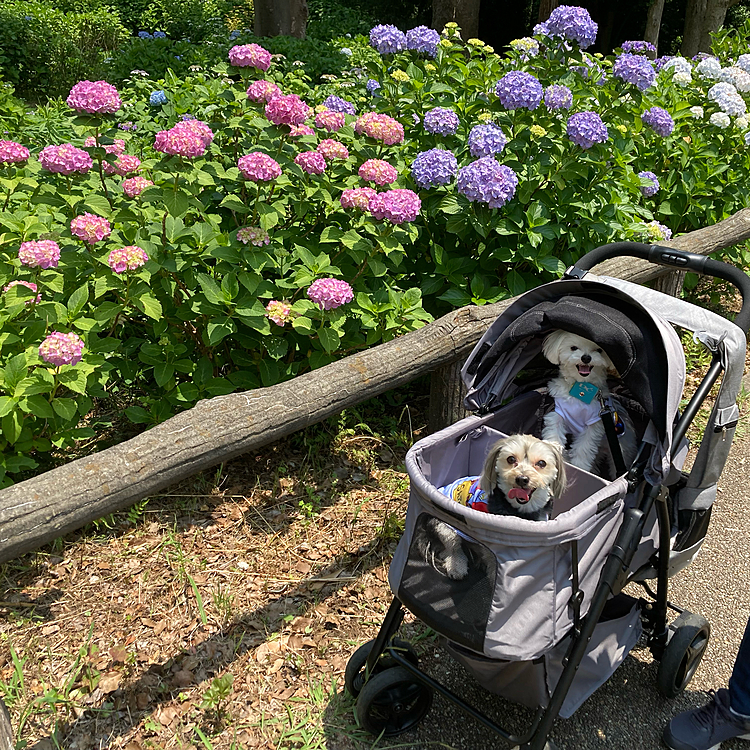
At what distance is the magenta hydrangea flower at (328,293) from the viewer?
9.77 feet

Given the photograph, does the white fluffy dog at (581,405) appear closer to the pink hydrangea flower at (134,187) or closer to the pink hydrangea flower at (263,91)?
the pink hydrangea flower at (263,91)

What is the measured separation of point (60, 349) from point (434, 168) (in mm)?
1894

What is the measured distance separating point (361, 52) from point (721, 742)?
793 cm

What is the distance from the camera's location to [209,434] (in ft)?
7.98

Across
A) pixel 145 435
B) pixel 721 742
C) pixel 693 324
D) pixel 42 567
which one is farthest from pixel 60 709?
pixel 693 324

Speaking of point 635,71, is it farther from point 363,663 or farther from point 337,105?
point 363,663

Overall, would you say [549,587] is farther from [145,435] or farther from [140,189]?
[140,189]

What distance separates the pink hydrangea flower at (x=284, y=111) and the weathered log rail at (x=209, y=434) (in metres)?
1.05

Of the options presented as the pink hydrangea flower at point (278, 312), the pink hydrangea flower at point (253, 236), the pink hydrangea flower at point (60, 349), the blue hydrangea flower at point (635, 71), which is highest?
the blue hydrangea flower at point (635, 71)

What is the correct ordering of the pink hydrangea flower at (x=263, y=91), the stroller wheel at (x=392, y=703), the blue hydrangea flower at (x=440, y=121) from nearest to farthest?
the stroller wheel at (x=392, y=703) < the pink hydrangea flower at (x=263, y=91) < the blue hydrangea flower at (x=440, y=121)

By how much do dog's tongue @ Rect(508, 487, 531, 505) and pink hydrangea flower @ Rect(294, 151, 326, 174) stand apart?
1.72m

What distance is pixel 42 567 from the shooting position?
2.99m

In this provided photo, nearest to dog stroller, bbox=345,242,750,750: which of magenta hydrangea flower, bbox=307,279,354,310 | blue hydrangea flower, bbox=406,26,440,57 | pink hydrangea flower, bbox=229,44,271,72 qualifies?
magenta hydrangea flower, bbox=307,279,354,310

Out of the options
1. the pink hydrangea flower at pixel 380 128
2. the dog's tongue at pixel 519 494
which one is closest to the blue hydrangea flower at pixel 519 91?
the pink hydrangea flower at pixel 380 128
